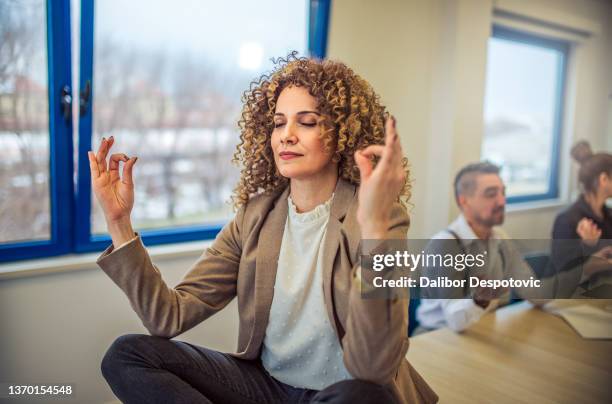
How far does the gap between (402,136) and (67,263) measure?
6.22ft

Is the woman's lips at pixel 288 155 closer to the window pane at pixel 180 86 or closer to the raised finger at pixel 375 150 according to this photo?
the raised finger at pixel 375 150

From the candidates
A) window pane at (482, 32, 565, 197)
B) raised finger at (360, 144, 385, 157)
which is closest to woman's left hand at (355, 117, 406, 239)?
raised finger at (360, 144, 385, 157)

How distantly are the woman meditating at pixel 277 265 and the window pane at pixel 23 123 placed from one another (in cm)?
96

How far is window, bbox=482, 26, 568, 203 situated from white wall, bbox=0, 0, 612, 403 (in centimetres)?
26

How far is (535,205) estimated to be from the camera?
3990 mm

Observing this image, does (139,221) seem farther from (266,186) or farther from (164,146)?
(266,186)

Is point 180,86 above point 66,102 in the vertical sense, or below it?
above

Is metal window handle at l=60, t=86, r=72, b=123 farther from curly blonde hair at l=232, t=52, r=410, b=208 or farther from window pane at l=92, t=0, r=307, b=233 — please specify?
curly blonde hair at l=232, t=52, r=410, b=208

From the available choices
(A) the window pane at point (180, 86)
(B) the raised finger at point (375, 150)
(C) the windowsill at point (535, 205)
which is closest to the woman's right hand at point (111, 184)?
(B) the raised finger at point (375, 150)

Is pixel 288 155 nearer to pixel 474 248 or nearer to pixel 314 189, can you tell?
pixel 314 189

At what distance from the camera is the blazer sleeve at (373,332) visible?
976 millimetres

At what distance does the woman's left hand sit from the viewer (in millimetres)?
933

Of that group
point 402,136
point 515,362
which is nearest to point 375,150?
point 515,362

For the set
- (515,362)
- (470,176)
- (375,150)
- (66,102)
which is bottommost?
(515,362)
